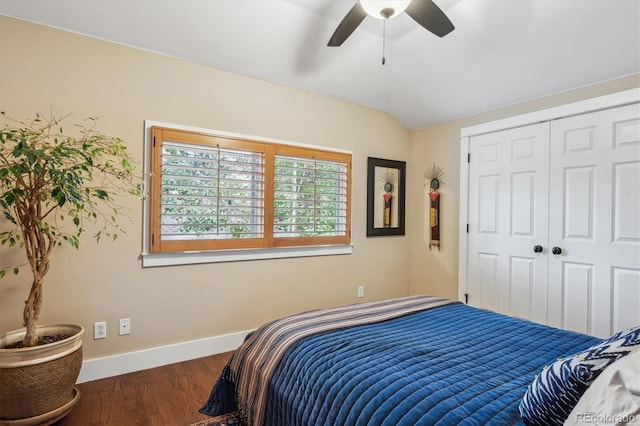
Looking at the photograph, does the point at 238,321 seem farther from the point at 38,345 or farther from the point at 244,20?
the point at 244,20

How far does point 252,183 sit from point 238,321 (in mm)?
1304

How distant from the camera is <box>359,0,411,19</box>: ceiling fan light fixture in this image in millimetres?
1893

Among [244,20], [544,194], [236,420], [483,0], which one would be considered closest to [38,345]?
[236,420]

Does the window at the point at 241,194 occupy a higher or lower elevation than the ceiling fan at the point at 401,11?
lower

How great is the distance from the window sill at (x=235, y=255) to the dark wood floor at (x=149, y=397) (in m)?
0.85

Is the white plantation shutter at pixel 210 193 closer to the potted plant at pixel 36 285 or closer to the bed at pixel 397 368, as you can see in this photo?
the potted plant at pixel 36 285

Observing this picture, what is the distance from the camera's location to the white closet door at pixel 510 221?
10.4ft

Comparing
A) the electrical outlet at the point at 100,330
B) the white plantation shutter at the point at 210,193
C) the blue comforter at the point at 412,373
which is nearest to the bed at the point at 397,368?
the blue comforter at the point at 412,373

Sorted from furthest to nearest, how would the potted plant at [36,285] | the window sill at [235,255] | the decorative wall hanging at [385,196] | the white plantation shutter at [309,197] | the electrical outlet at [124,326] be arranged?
the decorative wall hanging at [385,196]
the white plantation shutter at [309,197]
the window sill at [235,255]
the electrical outlet at [124,326]
the potted plant at [36,285]

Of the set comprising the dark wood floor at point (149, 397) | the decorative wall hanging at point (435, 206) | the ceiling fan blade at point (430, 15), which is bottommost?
the dark wood floor at point (149, 397)

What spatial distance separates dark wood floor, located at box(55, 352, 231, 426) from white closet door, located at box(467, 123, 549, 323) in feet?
9.26

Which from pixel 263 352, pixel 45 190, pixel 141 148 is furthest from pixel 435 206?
pixel 45 190

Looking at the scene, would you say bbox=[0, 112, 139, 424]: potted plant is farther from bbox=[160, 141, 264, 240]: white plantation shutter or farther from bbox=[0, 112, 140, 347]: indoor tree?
bbox=[160, 141, 264, 240]: white plantation shutter

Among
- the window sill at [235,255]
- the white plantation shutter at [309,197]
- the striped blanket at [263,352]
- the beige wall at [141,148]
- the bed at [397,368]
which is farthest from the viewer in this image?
the white plantation shutter at [309,197]
